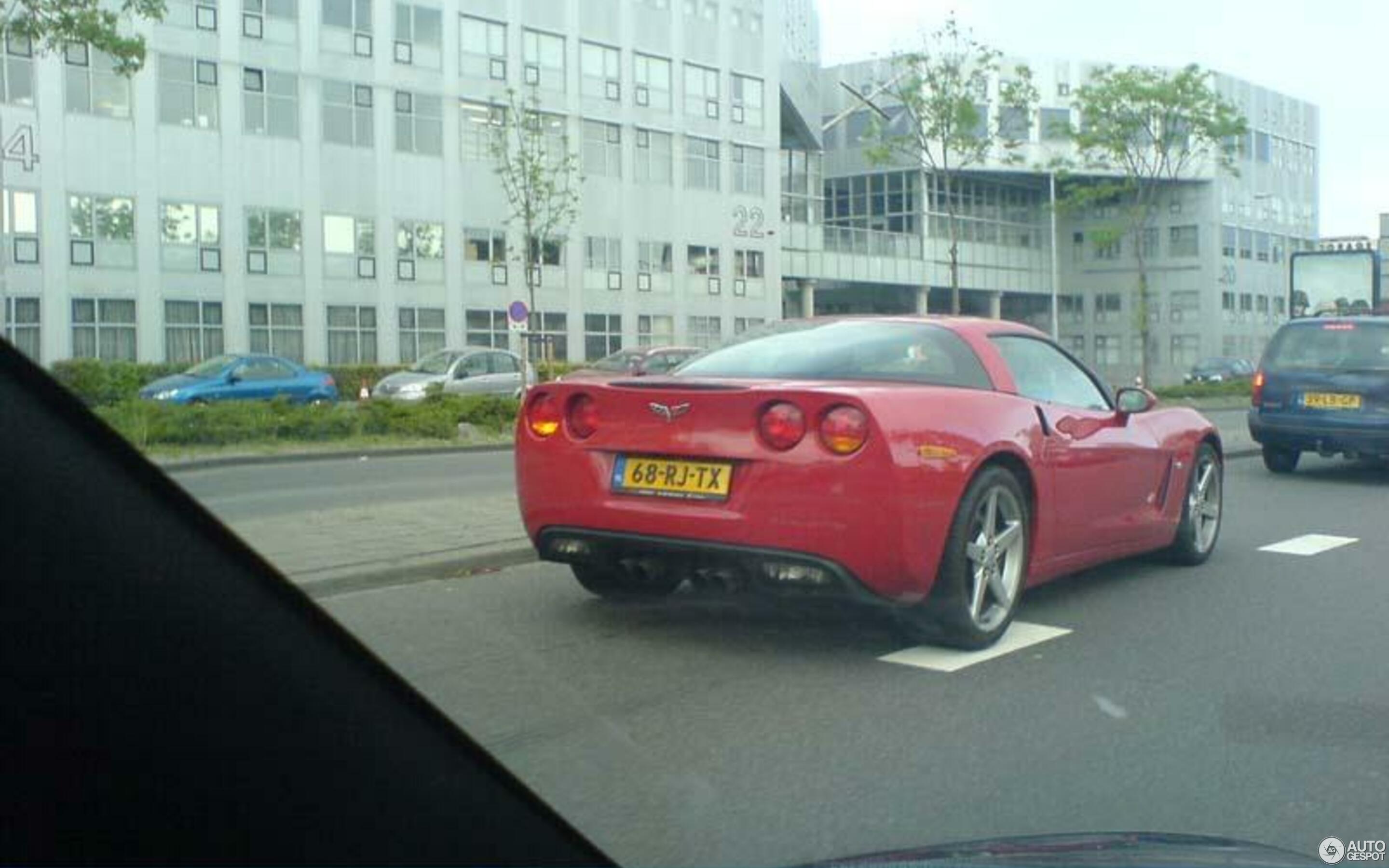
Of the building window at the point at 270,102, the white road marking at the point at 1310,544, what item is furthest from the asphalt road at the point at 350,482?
the building window at the point at 270,102

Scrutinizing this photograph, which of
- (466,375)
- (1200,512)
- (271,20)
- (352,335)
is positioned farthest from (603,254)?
(1200,512)

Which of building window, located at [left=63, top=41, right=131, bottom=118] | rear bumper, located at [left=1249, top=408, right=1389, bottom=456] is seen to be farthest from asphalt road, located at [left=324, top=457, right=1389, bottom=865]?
building window, located at [left=63, top=41, right=131, bottom=118]

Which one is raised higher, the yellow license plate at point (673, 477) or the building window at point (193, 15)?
the building window at point (193, 15)

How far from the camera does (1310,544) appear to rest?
9.61m

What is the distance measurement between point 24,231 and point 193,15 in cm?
685

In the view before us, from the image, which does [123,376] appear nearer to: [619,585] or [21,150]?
[21,150]

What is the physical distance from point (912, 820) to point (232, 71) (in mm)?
37062

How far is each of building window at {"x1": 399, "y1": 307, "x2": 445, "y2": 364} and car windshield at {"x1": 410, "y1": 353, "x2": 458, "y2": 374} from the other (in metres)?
14.5

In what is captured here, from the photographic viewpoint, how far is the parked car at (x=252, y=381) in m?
22.5

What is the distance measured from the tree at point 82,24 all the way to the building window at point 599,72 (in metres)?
28.2

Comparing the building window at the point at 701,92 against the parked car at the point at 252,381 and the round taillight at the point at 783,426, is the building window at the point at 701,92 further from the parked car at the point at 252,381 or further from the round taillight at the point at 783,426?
the round taillight at the point at 783,426

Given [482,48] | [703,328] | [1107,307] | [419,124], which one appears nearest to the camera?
[419,124]

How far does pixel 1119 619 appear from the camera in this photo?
6848 millimetres

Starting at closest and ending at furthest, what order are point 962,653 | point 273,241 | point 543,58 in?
point 962,653
point 273,241
point 543,58
